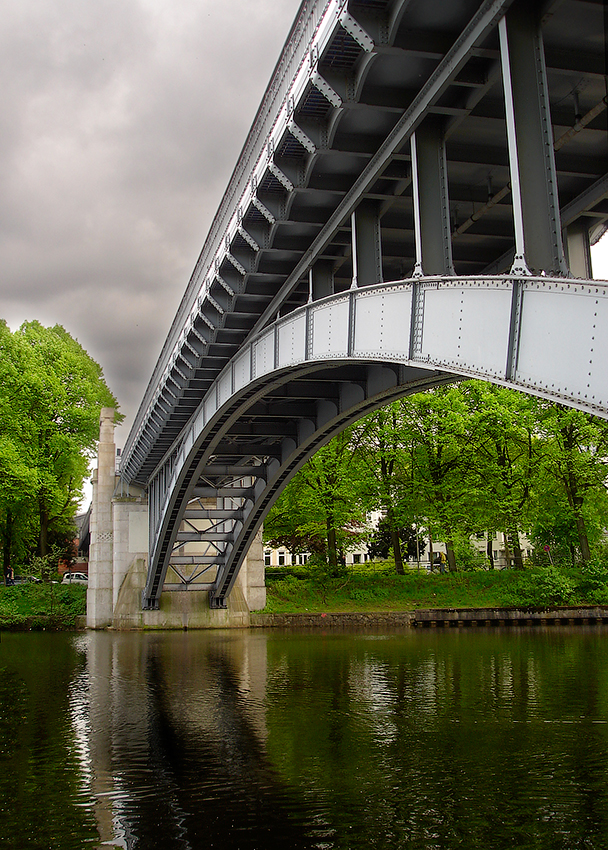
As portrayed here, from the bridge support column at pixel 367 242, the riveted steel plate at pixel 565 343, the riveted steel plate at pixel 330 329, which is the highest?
the bridge support column at pixel 367 242

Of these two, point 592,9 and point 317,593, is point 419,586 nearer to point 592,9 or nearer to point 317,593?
point 317,593

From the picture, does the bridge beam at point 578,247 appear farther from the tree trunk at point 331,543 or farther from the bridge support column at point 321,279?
the tree trunk at point 331,543

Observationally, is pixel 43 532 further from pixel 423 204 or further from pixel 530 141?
pixel 530 141

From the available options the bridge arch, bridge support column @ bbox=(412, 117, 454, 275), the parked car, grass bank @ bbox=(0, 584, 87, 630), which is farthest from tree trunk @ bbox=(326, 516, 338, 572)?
bridge support column @ bbox=(412, 117, 454, 275)

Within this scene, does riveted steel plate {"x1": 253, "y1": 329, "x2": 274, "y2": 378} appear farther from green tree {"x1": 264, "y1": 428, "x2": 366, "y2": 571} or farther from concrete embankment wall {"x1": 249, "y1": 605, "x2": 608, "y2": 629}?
green tree {"x1": 264, "y1": 428, "x2": 366, "y2": 571}

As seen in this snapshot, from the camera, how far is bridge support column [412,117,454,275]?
9266mm

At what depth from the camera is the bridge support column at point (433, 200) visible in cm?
927

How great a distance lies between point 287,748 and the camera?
12.0 metres

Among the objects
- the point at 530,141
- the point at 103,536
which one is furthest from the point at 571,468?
the point at 530,141

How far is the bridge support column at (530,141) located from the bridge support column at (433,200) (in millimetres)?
1967

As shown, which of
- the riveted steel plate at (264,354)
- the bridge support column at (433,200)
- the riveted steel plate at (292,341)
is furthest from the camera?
the riveted steel plate at (264,354)

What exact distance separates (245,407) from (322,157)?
1002 centimetres

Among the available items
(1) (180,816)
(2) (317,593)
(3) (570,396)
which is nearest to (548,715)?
(1) (180,816)

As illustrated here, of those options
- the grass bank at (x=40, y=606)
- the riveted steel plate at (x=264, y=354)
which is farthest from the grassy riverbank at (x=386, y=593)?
the riveted steel plate at (x=264, y=354)
